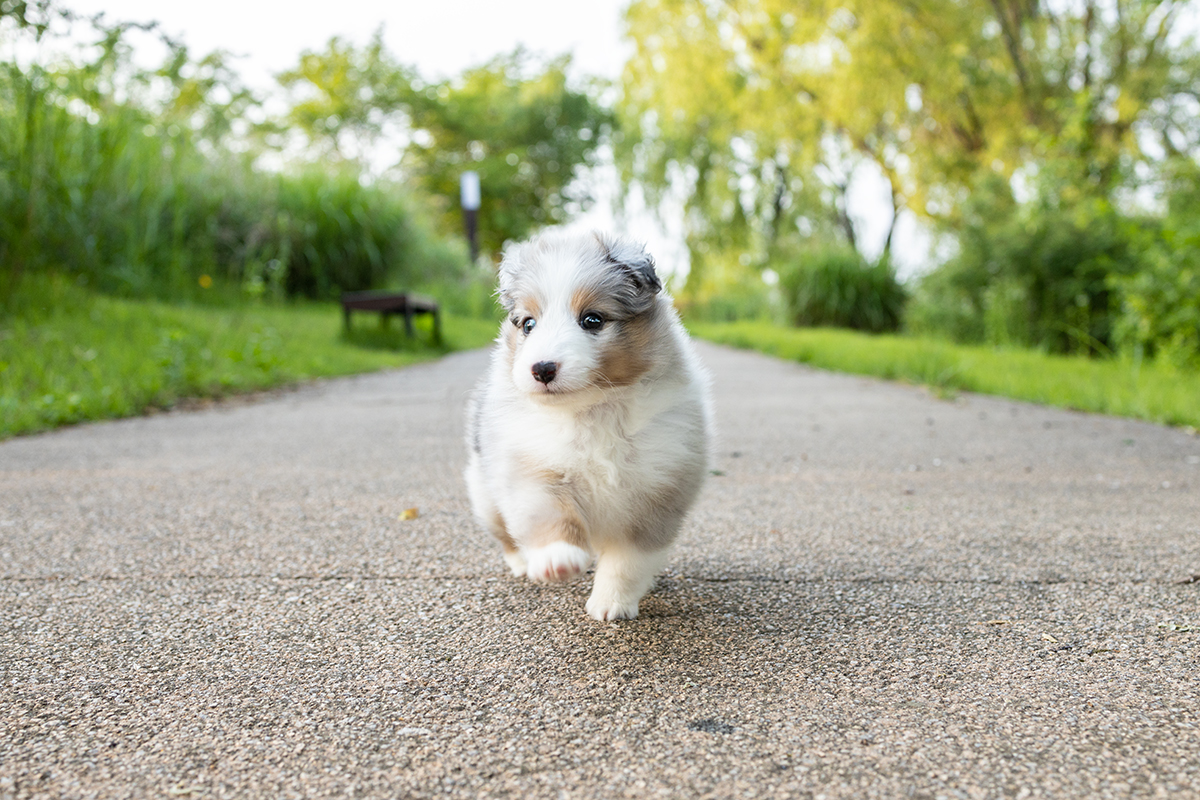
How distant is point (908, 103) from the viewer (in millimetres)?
17344

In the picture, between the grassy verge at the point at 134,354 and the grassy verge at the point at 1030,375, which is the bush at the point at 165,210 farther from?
the grassy verge at the point at 1030,375

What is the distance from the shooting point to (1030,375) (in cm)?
824

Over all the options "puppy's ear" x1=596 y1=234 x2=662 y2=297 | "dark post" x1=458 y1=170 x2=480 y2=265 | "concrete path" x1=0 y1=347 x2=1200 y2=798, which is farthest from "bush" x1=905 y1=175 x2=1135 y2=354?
"dark post" x1=458 y1=170 x2=480 y2=265

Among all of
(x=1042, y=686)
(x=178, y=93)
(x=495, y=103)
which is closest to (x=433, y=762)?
(x=1042, y=686)

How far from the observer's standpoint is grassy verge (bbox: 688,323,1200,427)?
250 inches

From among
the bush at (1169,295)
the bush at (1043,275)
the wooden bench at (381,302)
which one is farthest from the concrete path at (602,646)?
the bush at (1043,275)

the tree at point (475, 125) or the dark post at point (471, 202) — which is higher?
the tree at point (475, 125)

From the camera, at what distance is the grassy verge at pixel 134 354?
6012 millimetres

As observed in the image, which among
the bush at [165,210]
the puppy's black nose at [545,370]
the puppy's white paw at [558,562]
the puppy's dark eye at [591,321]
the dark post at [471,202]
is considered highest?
the dark post at [471,202]

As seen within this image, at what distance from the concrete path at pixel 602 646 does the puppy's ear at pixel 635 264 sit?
907mm

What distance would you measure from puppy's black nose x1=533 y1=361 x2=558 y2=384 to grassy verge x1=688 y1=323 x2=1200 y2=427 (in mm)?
5300

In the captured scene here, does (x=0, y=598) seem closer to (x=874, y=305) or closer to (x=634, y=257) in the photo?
(x=634, y=257)

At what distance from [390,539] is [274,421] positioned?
340cm

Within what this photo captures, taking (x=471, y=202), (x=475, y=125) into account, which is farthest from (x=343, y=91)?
(x=471, y=202)
